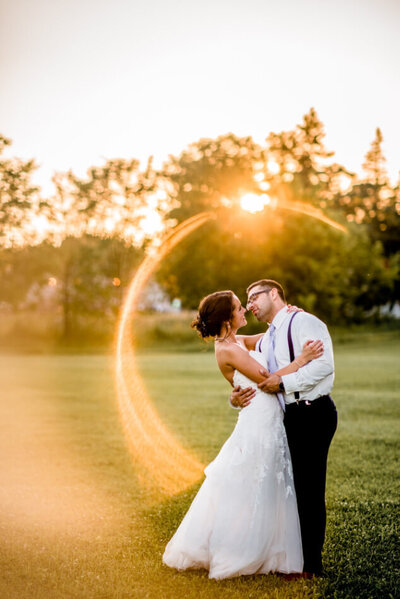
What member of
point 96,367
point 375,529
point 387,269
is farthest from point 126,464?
point 387,269

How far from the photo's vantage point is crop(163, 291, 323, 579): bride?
4.74 m

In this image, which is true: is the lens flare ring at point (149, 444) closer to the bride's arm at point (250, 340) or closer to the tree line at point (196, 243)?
the bride's arm at point (250, 340)

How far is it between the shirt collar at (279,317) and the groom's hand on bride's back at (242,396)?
1.72 feet

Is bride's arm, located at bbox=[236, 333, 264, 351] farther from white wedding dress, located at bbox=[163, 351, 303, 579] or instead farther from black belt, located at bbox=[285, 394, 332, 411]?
black belt, located at bbox=[285, 394, 332, 411]

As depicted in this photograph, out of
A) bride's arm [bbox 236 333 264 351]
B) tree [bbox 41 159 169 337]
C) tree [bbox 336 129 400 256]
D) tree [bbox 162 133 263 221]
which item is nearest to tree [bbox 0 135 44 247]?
→ tree [bbox 41 159 169 337]

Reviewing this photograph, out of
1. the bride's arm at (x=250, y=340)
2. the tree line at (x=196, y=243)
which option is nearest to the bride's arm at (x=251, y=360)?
the bride's arm at (x=250, y=340)

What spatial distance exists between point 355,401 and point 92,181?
35001 millimetres

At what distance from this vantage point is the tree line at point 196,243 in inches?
1827

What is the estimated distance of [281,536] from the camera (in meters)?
4.80

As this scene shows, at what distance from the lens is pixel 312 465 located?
15.8 ft

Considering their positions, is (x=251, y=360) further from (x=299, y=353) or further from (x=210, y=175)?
(x=210, y=175)

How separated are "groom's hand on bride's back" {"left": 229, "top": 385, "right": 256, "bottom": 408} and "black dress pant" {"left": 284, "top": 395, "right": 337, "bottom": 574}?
1.06 feet

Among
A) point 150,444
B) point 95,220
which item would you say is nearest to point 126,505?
point 150,444

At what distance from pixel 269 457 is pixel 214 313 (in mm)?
1158
